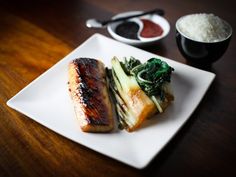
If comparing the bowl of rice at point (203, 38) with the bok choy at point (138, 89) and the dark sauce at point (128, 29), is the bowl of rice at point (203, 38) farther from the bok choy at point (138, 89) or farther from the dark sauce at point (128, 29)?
the dark sauce at point (128, 29)

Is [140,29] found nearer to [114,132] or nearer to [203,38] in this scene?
[203,38]

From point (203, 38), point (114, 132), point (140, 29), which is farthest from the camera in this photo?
point (140, 29)

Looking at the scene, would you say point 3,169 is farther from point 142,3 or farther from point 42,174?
point 142,3

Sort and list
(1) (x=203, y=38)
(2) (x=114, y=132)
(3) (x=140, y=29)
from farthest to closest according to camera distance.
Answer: (3) (x=140, y=29)
(1) (x=203, y=38)
(2) (x=114, y=132)

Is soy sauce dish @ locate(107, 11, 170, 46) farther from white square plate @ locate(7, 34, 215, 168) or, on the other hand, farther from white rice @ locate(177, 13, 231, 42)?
white rice @ locate(177, 13, 231, 42)

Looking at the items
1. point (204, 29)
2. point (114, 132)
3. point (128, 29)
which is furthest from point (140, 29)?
point (114, 132)

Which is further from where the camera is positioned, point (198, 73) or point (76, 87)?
point (198, 73)

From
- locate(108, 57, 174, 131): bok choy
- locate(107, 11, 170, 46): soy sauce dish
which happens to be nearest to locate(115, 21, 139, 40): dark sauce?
locate(107, 11, 170, 46): soy sauce dish

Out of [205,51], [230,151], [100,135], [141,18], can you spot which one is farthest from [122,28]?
[230,151]
